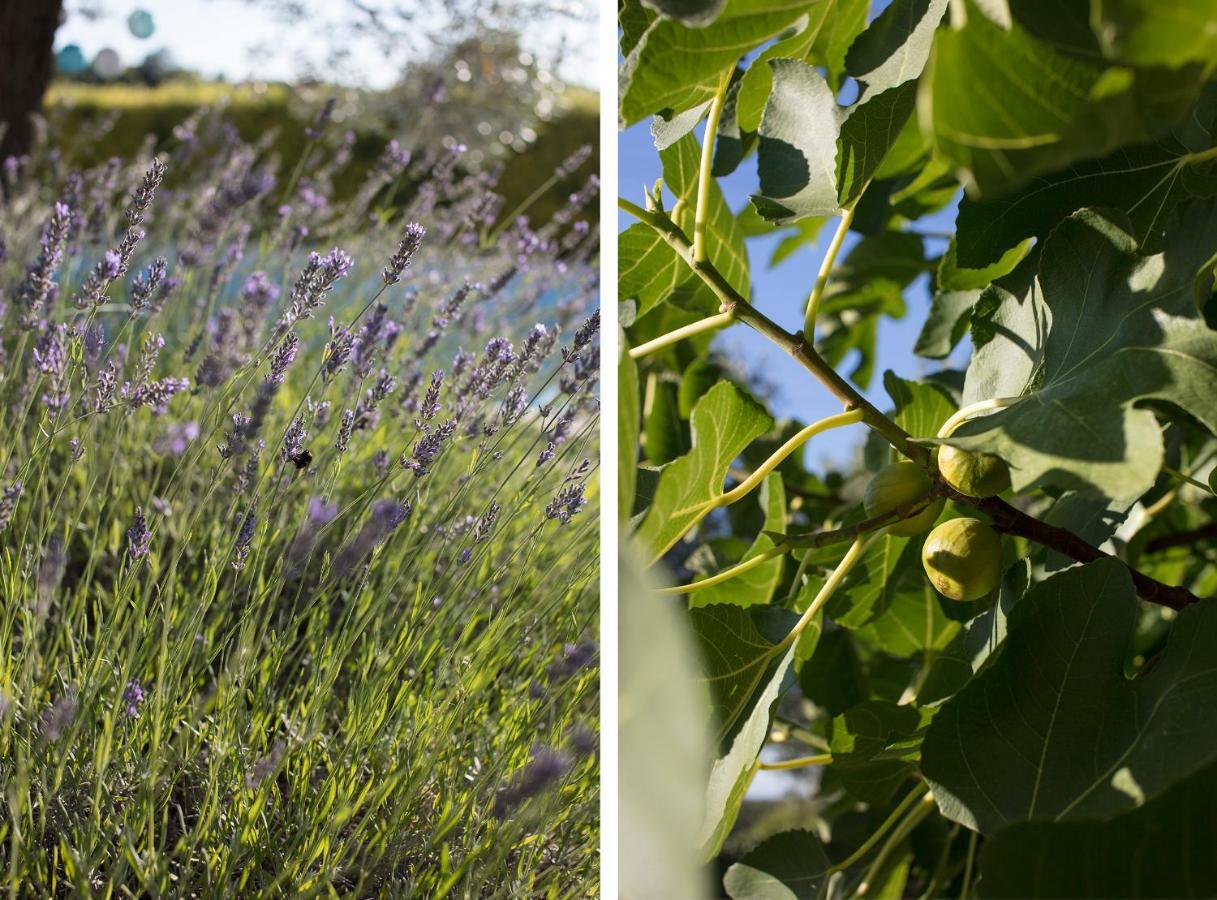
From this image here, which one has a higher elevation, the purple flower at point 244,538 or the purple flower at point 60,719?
the purple flower at point 244,538

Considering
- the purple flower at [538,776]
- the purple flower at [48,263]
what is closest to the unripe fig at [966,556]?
the purple flower at [538,776]

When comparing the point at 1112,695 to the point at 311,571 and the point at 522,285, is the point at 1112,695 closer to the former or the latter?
the point at 311,571

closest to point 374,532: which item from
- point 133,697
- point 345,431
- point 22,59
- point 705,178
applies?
point 345,431

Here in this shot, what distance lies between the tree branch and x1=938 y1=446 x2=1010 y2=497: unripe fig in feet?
0.05

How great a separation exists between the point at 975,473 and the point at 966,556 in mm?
35

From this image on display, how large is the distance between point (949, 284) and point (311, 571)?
33.2 inches

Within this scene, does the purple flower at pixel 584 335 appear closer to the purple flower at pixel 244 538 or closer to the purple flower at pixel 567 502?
the purple flower at pixel 567 502

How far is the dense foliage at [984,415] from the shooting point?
23 cm

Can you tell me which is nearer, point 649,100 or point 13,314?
point 649,100

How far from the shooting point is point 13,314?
4.74ft

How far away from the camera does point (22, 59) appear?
3.10m

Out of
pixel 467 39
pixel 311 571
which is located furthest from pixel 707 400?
pixel 467 39

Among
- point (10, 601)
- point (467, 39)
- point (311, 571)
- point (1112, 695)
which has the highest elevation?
point (467, 39)

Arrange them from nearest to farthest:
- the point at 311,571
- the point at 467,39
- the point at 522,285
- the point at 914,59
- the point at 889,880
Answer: the point at 914,59 < the point at 889,880 < the point at 311,571 < the point at 522,285 < the point at 467,39
